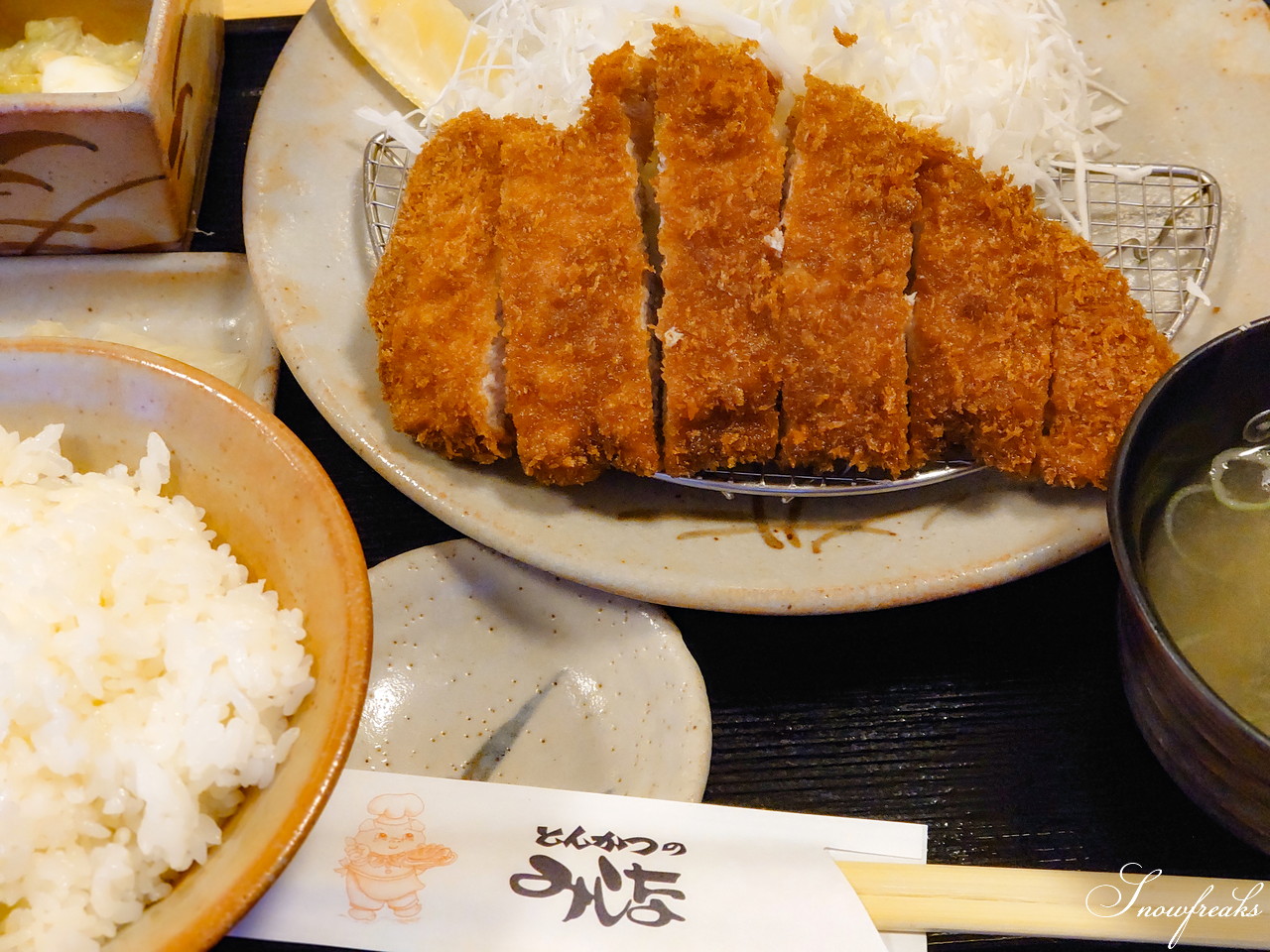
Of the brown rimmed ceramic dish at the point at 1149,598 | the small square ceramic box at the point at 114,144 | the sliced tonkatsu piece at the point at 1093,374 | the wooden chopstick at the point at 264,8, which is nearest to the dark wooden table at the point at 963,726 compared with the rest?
the brown rimmed ceramic dish at the point at 1149,598

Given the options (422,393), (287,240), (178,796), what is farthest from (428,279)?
(178,796)

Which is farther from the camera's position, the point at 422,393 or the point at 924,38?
the point at 924,38

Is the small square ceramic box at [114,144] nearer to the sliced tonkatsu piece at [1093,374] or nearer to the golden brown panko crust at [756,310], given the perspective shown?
the golden brown panko crust at [756,310]

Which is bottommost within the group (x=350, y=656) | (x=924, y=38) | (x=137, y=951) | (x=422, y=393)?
(x=137, y=951)

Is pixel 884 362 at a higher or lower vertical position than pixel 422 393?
higher

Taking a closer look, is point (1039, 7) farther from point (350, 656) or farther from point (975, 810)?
point (350, 656)
